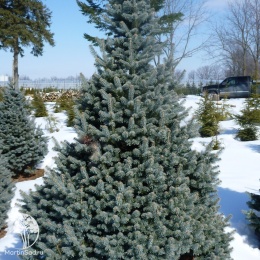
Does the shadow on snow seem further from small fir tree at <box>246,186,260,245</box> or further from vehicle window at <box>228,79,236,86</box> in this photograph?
vehicle window at <box>228,79,236,86</box>

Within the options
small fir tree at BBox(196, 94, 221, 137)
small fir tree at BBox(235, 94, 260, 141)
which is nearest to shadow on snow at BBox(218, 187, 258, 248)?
small fir tree at BBox(235, 94, 260, 141)

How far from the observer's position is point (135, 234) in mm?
2266

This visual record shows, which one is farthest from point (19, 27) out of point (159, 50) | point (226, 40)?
point (159, 50)

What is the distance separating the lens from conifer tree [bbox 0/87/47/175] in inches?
307

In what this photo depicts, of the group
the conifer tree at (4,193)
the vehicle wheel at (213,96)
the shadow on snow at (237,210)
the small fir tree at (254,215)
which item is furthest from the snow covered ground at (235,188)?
the vehicle wheel at (213,96)

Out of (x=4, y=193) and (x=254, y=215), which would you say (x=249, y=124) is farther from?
(x=4, y=193)

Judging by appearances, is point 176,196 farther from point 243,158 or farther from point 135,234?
point 243,158

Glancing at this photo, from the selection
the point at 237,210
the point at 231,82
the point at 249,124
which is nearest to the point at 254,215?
the point at 237,210

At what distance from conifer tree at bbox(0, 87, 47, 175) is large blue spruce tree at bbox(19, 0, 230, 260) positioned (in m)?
5.37

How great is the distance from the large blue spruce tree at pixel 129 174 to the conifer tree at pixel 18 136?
537 cm

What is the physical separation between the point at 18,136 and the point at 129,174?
20.5 ft

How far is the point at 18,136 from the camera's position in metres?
7.92

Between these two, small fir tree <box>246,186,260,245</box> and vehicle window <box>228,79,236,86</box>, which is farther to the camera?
vehicle window <box>228,79,236,86</box>

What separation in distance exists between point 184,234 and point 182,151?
681mm
